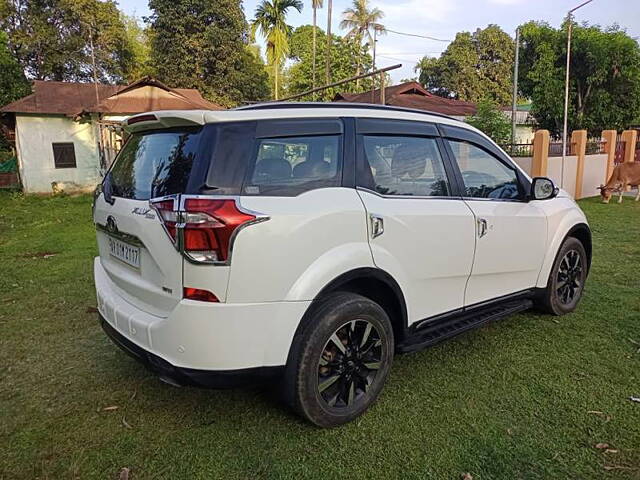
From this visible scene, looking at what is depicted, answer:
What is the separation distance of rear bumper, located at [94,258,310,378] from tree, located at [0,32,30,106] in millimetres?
23560

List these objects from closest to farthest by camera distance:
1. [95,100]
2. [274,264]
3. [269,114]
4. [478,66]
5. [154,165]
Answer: [274,264], [269,114], [154,165], [95,100], [478,66]

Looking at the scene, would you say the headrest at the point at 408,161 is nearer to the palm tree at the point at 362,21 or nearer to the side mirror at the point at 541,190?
the side mirror at the point at 541,190

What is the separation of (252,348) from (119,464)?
922 mm

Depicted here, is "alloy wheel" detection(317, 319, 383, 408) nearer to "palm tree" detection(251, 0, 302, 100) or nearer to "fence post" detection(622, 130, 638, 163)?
"fence post" detection(622, 130, 638, 163)

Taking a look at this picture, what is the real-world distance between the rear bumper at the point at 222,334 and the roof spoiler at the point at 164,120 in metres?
0.92

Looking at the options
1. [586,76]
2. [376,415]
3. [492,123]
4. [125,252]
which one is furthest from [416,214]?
[586,76]

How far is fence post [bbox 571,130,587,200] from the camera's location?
13.0m

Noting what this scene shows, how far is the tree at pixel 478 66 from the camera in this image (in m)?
38.9

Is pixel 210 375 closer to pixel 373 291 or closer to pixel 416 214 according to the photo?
pixel 373 291

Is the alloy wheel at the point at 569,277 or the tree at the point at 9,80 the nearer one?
the alloy wheel at the point at 569,277

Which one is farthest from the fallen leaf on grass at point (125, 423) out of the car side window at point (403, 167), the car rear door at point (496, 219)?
the car rear door at point (496, 219)

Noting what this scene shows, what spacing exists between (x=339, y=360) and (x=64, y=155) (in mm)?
17491

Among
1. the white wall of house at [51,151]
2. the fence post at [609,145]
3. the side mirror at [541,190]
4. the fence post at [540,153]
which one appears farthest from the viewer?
the white wall of house at [51,151]

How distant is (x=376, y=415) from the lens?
2812mm
